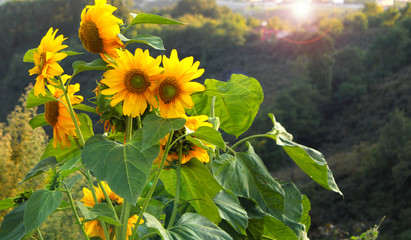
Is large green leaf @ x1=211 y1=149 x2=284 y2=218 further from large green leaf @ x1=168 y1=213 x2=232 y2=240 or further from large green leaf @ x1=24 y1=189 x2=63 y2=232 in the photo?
large green leaf @ x1=24 y1=189 x2=63 y2=232

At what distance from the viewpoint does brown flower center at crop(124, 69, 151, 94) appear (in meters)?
0.55

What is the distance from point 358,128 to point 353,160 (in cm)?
202

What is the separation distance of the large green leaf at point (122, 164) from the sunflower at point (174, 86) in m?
0.05

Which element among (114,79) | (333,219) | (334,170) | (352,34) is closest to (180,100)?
(114,79)

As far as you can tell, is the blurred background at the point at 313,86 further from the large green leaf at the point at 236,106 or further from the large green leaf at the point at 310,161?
the large green leaf at the point at 310,161

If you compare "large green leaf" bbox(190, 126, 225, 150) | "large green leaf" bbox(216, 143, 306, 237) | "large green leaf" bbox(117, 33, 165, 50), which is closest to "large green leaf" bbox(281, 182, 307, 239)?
"large green leaf" bbox(216, 143, 306, 237)

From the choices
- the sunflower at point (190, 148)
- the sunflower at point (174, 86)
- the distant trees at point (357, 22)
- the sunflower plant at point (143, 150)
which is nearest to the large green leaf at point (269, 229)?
the sunflower plant at point (143, 150)

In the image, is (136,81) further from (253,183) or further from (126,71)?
(253,183)

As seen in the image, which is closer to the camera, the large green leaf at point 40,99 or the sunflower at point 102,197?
the large green leaf at point 40,99

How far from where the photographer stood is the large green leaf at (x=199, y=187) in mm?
635

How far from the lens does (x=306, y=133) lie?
32.8 ft

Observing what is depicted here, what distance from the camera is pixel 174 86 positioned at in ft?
1.83

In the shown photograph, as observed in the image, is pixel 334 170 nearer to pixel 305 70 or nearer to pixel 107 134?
pixel 305 70

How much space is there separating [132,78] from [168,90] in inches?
1.7
